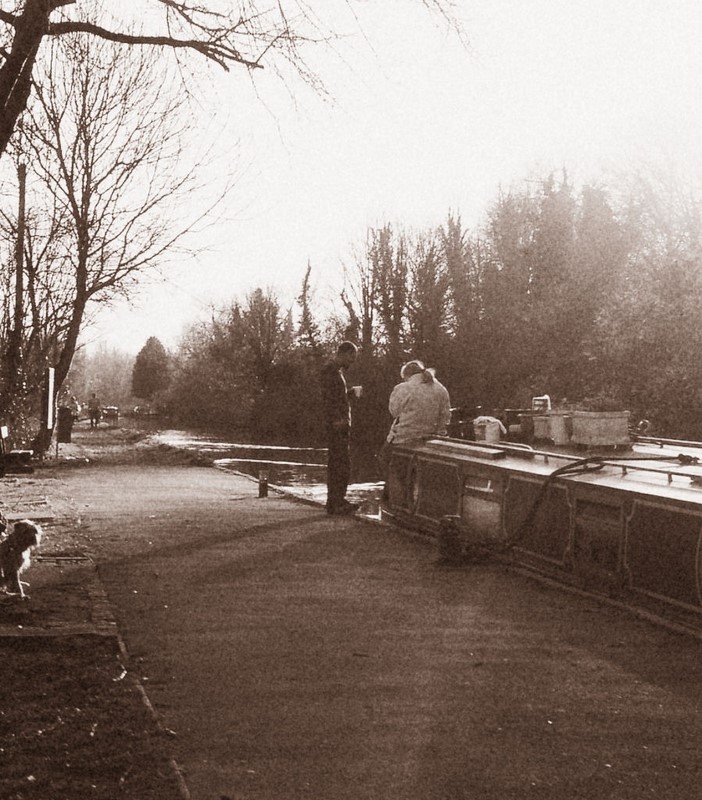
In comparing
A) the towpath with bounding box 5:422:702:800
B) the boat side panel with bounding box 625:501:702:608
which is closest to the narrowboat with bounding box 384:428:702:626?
the boat side panel with bounding box 625:501:702:608

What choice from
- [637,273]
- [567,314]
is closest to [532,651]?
[637,273]

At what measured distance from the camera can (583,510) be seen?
7.80 meters

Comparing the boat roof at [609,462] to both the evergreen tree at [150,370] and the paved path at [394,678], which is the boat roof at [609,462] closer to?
the paved path at [394,678]

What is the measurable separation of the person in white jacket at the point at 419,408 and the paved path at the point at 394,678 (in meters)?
2.52

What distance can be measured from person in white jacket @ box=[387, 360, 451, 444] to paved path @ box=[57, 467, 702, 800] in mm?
2518

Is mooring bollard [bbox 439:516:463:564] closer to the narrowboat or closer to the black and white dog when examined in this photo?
the narrowboat

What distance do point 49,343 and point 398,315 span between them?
21.2 metres

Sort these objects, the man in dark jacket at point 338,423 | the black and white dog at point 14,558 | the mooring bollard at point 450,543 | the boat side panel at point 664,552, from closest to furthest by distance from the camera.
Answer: the boat side panel at point 664,552 < the black and white dog at point 14,558 < the mooring bollard at point 450,543 < the man in dark jacket at point 338,423

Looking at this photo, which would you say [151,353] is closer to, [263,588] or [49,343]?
[49,343]

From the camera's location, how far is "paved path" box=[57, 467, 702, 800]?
4.00m

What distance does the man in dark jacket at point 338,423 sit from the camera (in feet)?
40.1

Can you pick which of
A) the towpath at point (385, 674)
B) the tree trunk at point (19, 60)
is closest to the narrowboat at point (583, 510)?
the towpath at point (385, 674)

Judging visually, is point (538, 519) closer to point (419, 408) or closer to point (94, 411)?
point (419, 408)

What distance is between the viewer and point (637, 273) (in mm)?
25734
